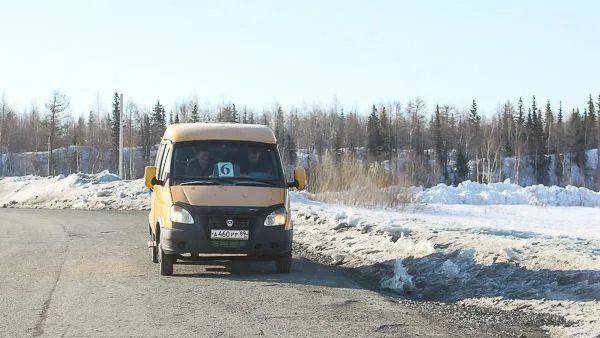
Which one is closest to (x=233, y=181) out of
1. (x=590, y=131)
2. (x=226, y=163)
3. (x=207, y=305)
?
(x=226, y=163)

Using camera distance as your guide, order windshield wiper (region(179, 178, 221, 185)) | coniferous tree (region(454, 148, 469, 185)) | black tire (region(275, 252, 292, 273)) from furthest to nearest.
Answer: coniferous tree (region(454, 148, 469, 185))
black tire (region(275, 252, 292, 273))
windshield wiper (region(179, 178, 221, 185))

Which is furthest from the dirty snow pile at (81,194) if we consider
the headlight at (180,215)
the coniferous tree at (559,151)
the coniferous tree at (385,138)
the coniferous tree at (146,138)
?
the coniferous tree at (559,151)

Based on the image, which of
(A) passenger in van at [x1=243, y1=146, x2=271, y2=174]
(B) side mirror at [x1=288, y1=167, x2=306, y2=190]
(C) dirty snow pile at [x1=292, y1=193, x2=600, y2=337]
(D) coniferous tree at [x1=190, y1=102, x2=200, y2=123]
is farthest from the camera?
(D) coniferous tree at [x1=190, y1=102, x2=200, y2=123]

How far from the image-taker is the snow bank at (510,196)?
3747 cm

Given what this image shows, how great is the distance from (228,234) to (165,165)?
6.86 ft

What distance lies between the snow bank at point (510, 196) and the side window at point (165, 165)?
84.1 feet

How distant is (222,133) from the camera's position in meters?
11.6

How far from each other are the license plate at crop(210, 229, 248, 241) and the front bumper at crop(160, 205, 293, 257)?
1.8 inches

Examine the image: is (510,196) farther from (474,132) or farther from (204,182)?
(474,132)

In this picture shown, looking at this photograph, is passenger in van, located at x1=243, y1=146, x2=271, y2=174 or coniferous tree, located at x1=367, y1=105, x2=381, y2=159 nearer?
passenger in van, located at x1=243, y1=146, x2=271, y2=174

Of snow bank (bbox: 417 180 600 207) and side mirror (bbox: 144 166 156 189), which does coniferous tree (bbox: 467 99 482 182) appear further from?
side mirror (bbox: 144 166 156 189)

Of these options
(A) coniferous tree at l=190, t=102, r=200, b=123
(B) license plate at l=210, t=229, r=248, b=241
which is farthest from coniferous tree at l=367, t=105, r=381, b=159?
(B) license plate at l=210, t=229, r=248, b=241

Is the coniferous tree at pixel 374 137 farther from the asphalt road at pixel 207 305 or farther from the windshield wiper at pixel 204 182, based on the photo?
the windshield wiper at pixel 204 182

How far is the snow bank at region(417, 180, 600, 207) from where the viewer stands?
37.5 metres
